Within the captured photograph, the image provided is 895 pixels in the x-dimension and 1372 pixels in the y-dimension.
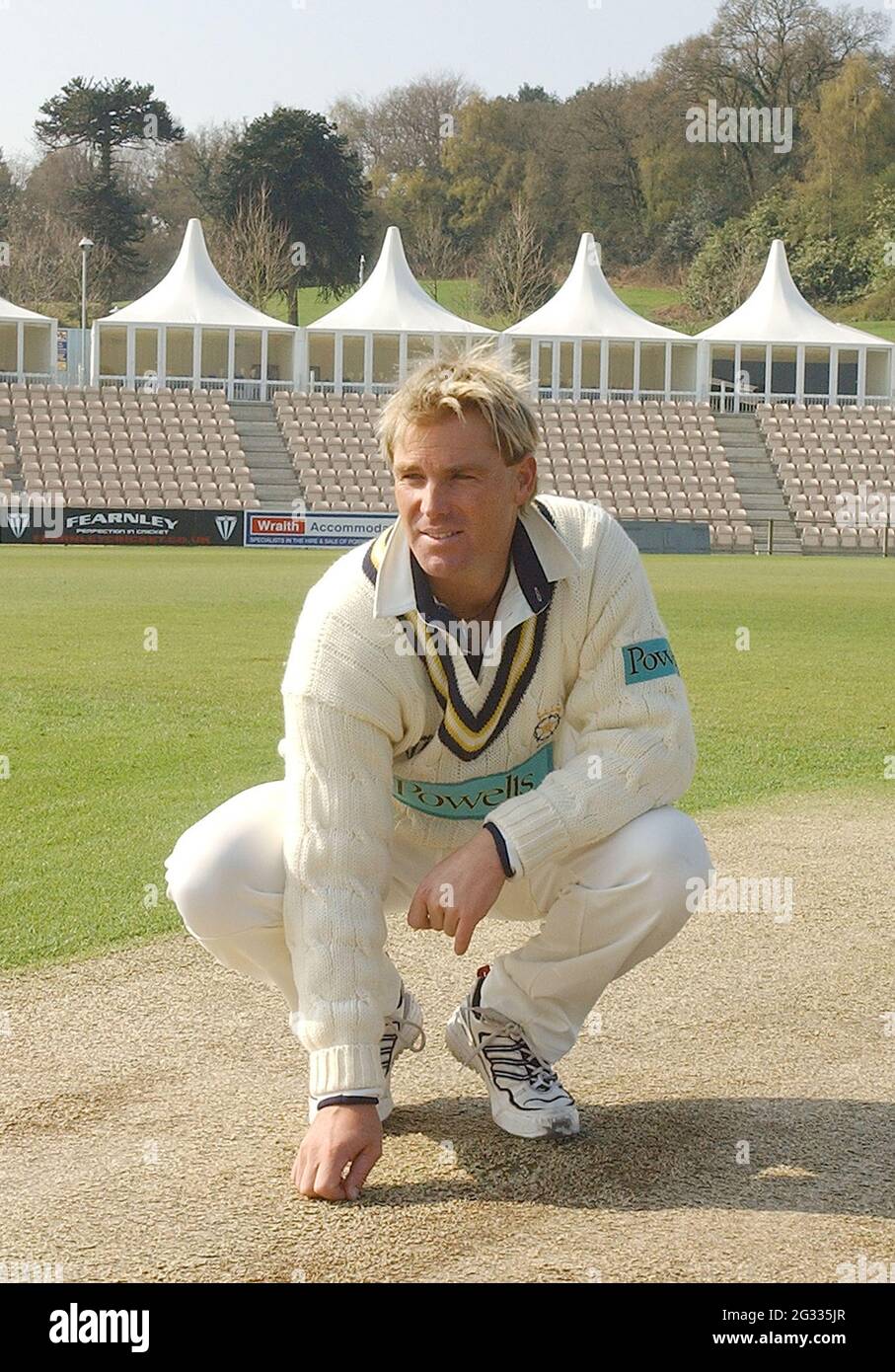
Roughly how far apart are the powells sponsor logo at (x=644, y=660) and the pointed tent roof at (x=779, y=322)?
66414 mm

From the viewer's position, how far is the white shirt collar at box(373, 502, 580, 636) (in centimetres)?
440

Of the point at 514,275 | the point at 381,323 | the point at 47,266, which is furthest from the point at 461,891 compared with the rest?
the point at 47,266

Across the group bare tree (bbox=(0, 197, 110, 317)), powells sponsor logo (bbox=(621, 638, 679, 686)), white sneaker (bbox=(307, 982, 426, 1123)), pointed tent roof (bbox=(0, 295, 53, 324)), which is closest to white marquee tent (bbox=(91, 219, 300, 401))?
pointed tent roof (bbox=(0, 295, 53, 324))

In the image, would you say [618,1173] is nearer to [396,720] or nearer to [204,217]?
[396,720]

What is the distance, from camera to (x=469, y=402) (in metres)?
4.25

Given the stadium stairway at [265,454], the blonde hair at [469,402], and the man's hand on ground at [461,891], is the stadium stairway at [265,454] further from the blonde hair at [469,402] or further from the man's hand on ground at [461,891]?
the man's hand on ground at [461,891]

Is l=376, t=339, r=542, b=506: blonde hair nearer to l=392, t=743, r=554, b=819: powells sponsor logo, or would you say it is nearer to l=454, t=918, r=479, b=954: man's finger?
l=392, t=743, r=554, b=819: powells sponsor logo

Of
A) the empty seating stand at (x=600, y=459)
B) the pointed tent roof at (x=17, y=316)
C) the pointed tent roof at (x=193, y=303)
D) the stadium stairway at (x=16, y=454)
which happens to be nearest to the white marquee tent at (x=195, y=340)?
the pointed tent roof at (x=193, y=303)

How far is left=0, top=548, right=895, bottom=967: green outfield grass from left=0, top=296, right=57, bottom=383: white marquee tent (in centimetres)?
4185

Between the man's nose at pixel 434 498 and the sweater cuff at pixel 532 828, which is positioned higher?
the man's nose at pixel 434 498

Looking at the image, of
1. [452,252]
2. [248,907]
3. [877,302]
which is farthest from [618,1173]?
[452,252]

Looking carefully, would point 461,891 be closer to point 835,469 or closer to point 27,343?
point 835,469

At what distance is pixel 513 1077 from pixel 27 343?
69.5 meters

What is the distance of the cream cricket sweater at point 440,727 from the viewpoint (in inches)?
171
